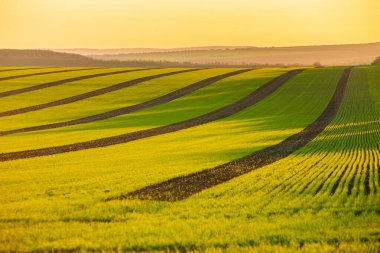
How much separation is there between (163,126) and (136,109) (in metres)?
12.0

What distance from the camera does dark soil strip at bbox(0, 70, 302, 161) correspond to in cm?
3151

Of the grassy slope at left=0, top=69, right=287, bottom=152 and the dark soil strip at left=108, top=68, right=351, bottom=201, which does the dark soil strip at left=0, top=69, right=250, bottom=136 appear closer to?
the grassy slope at left=0, top=69, right=287, bottom=152

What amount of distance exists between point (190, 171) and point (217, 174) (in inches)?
53.3

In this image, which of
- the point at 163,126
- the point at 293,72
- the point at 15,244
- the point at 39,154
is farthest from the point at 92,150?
the point at 293,72

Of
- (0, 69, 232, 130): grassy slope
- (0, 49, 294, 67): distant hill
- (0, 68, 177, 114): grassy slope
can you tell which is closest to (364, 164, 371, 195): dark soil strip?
(0, 69, 232, 130): grassy slope

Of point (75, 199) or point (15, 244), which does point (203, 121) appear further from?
point (15, 244)

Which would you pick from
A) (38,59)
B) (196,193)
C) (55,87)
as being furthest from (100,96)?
(38,59)

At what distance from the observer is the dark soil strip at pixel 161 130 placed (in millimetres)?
31511


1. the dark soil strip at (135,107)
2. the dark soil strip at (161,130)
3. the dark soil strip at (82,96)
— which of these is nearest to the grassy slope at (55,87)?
the dark soil strip at (82,96)

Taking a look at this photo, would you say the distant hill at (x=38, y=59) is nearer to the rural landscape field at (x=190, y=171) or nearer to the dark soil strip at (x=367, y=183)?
the rural landscape field at (x=190, y=171)

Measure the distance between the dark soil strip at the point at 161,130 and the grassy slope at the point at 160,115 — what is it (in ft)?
3.81

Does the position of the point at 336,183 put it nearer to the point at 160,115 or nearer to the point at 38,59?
the point at 160,115

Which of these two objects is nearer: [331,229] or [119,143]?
[331,229]

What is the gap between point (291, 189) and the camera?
60.5 feet
